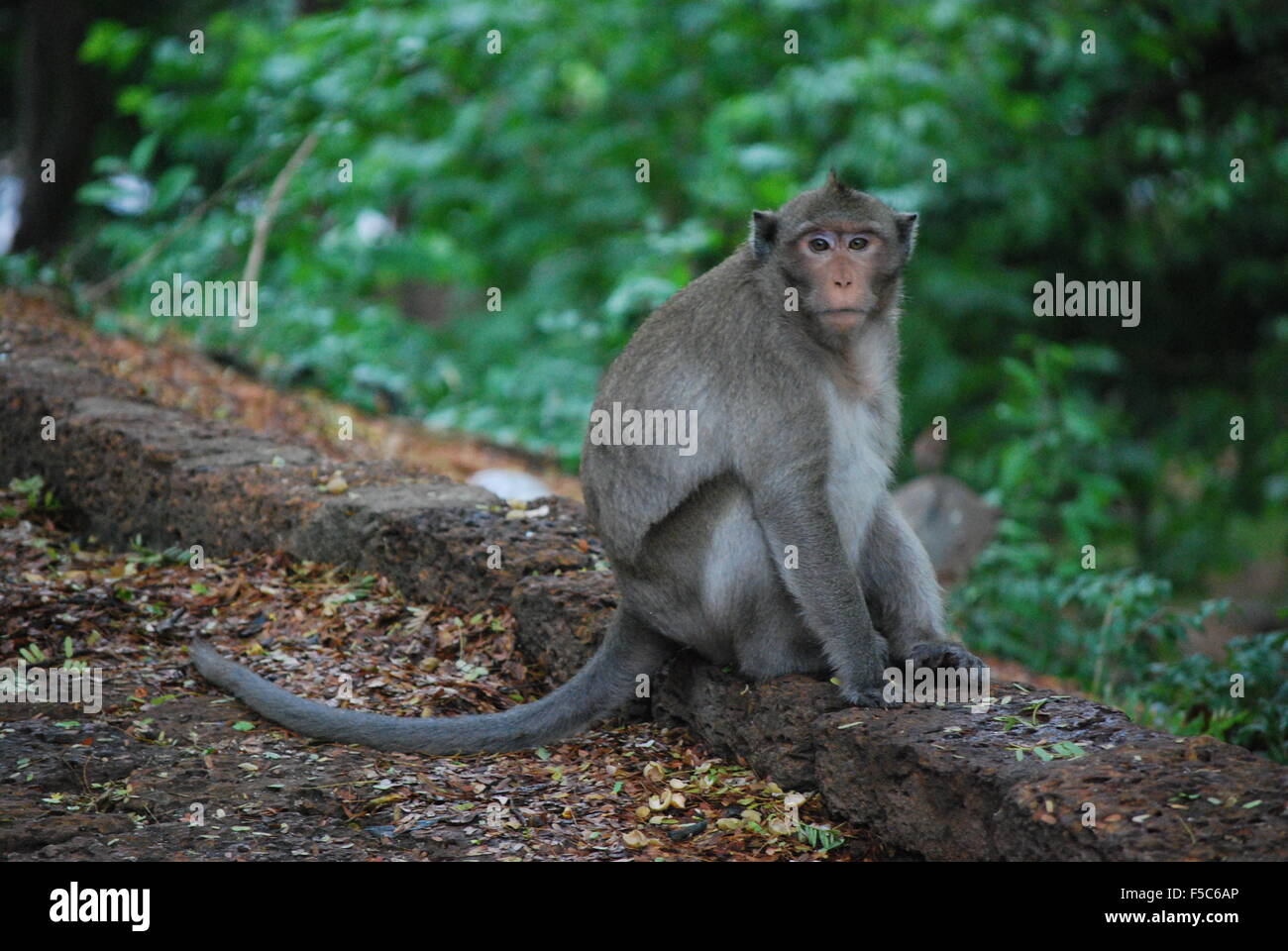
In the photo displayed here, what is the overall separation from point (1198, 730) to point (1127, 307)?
6847mm

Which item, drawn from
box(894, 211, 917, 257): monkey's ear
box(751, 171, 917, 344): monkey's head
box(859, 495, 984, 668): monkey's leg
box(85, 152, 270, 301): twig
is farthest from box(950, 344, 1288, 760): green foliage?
box(85, 152, 270, 301): twig

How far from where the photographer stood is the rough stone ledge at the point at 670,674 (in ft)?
10.6

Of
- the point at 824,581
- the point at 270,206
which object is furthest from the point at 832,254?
the point at 270,206

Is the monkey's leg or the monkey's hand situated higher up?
the monkey's leg

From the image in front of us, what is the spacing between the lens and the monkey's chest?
4.43 metres

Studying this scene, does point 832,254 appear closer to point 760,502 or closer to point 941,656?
point 760,502

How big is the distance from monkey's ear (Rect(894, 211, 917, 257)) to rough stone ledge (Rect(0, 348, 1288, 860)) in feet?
5.11

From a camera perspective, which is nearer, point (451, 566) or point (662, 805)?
point (662, 805)

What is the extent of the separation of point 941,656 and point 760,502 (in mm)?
792

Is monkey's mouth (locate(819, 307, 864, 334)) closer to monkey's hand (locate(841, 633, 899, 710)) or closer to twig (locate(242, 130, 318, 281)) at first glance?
monkey's hand (locate(841, 633, 899, 710))

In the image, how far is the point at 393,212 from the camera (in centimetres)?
1580

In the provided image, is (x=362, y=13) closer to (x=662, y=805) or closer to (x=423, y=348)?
(x=423, y=348)

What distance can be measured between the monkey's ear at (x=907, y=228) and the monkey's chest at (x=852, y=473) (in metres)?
0.57

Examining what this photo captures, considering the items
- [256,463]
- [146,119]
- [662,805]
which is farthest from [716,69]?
[662,805]
